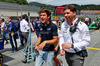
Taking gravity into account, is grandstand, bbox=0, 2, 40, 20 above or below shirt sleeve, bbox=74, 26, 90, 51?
above

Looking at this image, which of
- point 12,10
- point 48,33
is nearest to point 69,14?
point 48,33

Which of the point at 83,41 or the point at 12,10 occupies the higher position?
the point at 12,10

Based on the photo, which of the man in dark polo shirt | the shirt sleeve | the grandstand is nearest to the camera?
the shirt sleeve

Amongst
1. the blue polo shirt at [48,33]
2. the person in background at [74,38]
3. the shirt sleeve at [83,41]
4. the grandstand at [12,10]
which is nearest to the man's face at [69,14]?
the person in background at [74,38]

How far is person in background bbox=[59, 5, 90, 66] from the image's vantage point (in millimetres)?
2209

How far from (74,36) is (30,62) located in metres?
3.30

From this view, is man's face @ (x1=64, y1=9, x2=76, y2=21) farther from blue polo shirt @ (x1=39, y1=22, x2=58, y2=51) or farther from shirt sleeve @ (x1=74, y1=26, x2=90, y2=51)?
blue polo shirt @ (x1=39, y1=22, x2=58, y2=51)

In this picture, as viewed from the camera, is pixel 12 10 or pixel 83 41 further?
pixel 12 10

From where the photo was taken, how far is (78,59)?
2291 mm

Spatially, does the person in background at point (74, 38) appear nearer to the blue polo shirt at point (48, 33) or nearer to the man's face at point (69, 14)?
the man's face at point (69, 14)

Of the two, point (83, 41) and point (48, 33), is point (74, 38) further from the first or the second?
point (48, 33)

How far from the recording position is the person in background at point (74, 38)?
221 centimetres

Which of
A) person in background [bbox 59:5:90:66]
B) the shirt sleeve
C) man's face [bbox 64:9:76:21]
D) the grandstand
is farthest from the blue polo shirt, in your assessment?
the grandstand

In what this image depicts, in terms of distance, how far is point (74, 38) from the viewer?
2268mm
